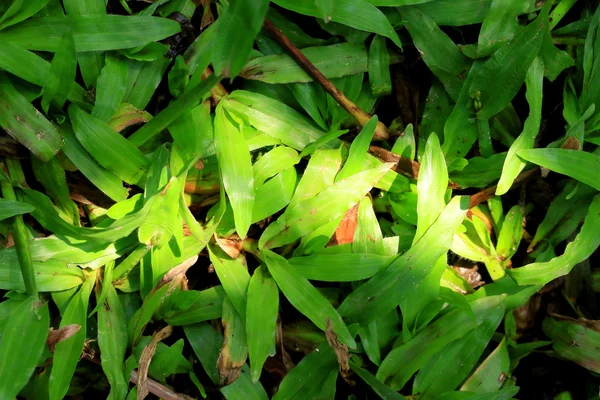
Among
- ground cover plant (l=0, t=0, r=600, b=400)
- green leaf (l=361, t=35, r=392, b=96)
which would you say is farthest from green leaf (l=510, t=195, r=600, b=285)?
green leaf (l=361, t=35, r=392, b=96)

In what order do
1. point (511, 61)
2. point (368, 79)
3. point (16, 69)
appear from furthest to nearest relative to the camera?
point (368, 79) → point (511, 61) → point (16, 69)

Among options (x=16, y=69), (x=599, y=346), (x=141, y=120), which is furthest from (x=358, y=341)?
(x=16, y=69)

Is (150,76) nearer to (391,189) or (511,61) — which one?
(391,189)

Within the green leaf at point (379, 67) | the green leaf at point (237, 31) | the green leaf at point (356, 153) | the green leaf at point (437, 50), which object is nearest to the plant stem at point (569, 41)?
the green leaf at point (437, 50)

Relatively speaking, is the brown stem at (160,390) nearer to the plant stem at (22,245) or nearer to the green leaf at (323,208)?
the plant stem at (22,245)

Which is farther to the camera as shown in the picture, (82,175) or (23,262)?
(82,175)

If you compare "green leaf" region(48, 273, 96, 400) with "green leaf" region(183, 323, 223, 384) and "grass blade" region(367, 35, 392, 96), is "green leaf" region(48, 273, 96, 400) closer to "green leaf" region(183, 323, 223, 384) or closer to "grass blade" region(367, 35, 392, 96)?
"green leaf" region(183, 323, 223, 384)

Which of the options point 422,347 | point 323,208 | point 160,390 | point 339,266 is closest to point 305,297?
point 339,266

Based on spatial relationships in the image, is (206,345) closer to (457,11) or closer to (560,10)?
(457,11)
